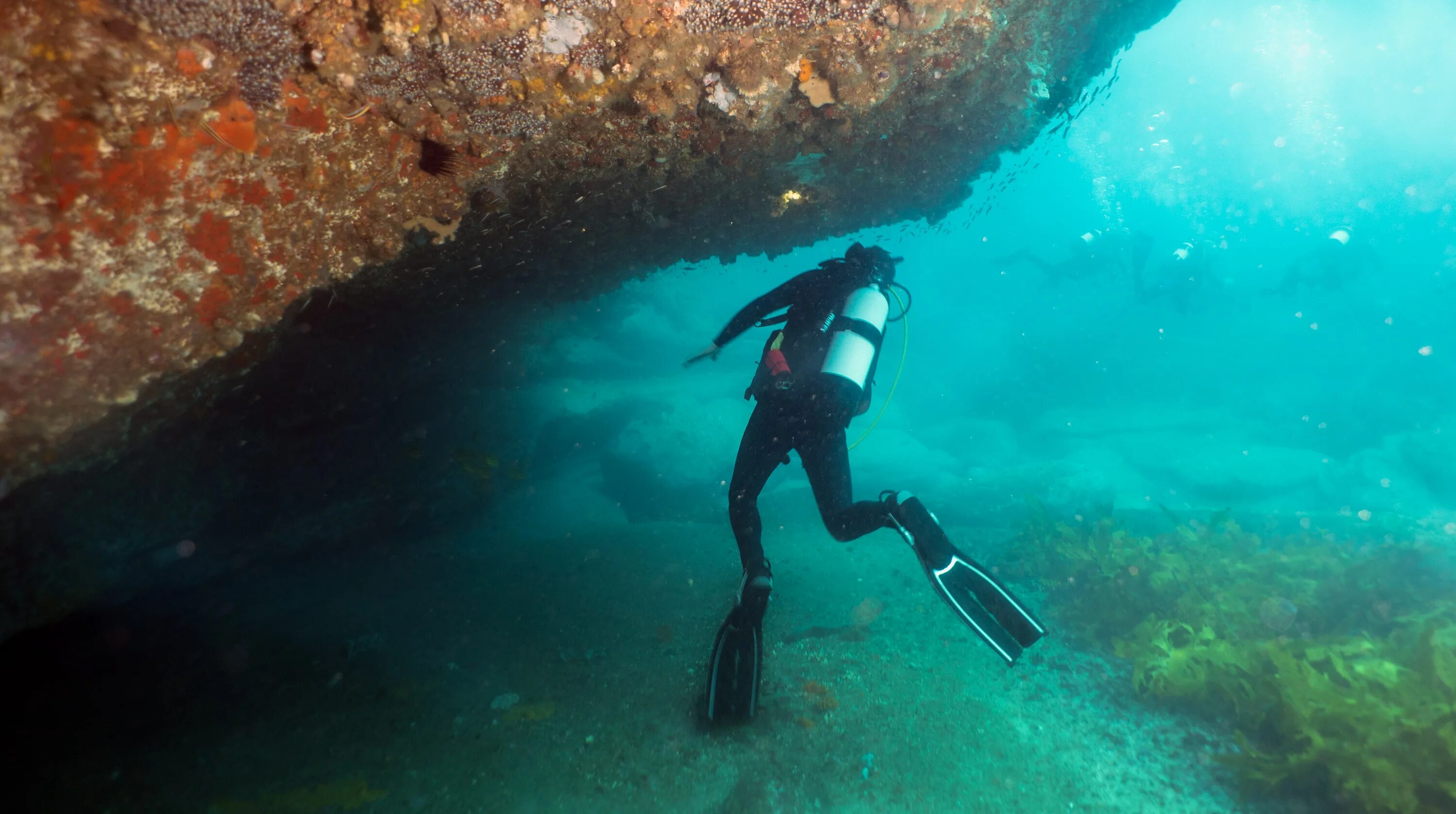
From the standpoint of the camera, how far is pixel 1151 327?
106ft

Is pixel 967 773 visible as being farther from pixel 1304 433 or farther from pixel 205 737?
pixel 1304 433

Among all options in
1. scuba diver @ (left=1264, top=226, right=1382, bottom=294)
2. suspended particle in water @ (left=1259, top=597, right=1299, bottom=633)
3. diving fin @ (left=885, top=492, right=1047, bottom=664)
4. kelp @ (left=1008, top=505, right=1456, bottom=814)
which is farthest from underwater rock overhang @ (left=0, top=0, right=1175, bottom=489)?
scuba diver @ (left=1264, top=226, right=1382, bottom=294)

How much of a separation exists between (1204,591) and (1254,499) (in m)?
14.9

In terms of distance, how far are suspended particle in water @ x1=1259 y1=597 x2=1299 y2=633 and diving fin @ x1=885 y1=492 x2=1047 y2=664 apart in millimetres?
4767

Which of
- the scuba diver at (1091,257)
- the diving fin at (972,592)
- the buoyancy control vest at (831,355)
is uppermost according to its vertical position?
the scuba diver at (1091,257)

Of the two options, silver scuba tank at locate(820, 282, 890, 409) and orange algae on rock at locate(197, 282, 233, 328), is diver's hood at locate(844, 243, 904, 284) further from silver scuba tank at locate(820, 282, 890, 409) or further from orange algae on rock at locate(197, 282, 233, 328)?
orange algae on rock at locate(197, 282, 233, 328)

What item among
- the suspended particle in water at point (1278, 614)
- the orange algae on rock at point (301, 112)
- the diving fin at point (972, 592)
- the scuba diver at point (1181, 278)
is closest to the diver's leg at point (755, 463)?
the diving fin at point (972, 592)

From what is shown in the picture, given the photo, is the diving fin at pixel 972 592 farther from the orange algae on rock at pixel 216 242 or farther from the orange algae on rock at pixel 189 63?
the orange algae on rock at pixel 189 63

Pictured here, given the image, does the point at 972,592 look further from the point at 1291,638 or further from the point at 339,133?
the point at 339,133

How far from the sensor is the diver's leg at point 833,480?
4.38 metres

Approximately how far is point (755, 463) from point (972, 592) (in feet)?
6.39

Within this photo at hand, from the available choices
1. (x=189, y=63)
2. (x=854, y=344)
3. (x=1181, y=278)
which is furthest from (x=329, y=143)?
(x=1181, y=278)

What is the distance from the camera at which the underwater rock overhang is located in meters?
2.23

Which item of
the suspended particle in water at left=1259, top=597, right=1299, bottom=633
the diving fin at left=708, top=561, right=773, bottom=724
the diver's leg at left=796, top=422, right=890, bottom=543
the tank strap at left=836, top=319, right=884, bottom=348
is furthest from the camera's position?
the suspended particle in water at left=1259, top=597, right=1299, bottom=633
